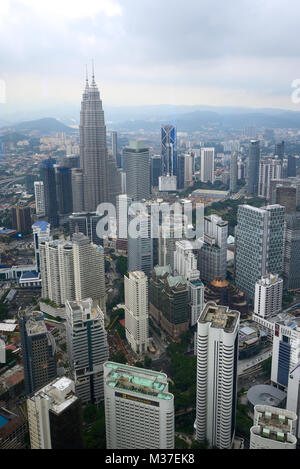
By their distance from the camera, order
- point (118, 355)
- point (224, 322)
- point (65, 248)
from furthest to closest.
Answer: point (65, 248) < point (118, 355) < point (224, 322)

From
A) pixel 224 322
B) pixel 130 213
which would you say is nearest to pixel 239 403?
pixel 224 322

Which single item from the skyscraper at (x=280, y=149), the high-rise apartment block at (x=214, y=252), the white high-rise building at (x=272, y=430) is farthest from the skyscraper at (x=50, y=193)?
the white high-rise building at (x=272, y=430)

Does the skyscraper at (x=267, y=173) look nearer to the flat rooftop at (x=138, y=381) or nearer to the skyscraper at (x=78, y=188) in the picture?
the skyscraper at (x=78, y=188)

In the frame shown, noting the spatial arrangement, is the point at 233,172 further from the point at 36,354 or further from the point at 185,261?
the point at 36,354

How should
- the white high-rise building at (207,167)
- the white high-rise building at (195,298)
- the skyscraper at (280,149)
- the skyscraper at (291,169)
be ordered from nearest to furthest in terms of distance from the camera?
the white high-rise building at (195,298), the skyscraper at (280,149), the skyscraper at (291,169), the white high-rise building at (207,167)

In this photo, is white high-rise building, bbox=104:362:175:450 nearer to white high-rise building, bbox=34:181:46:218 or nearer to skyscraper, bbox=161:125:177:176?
skyscraper, bbox=161:125:177:176

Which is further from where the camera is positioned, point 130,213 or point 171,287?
point 130,213
